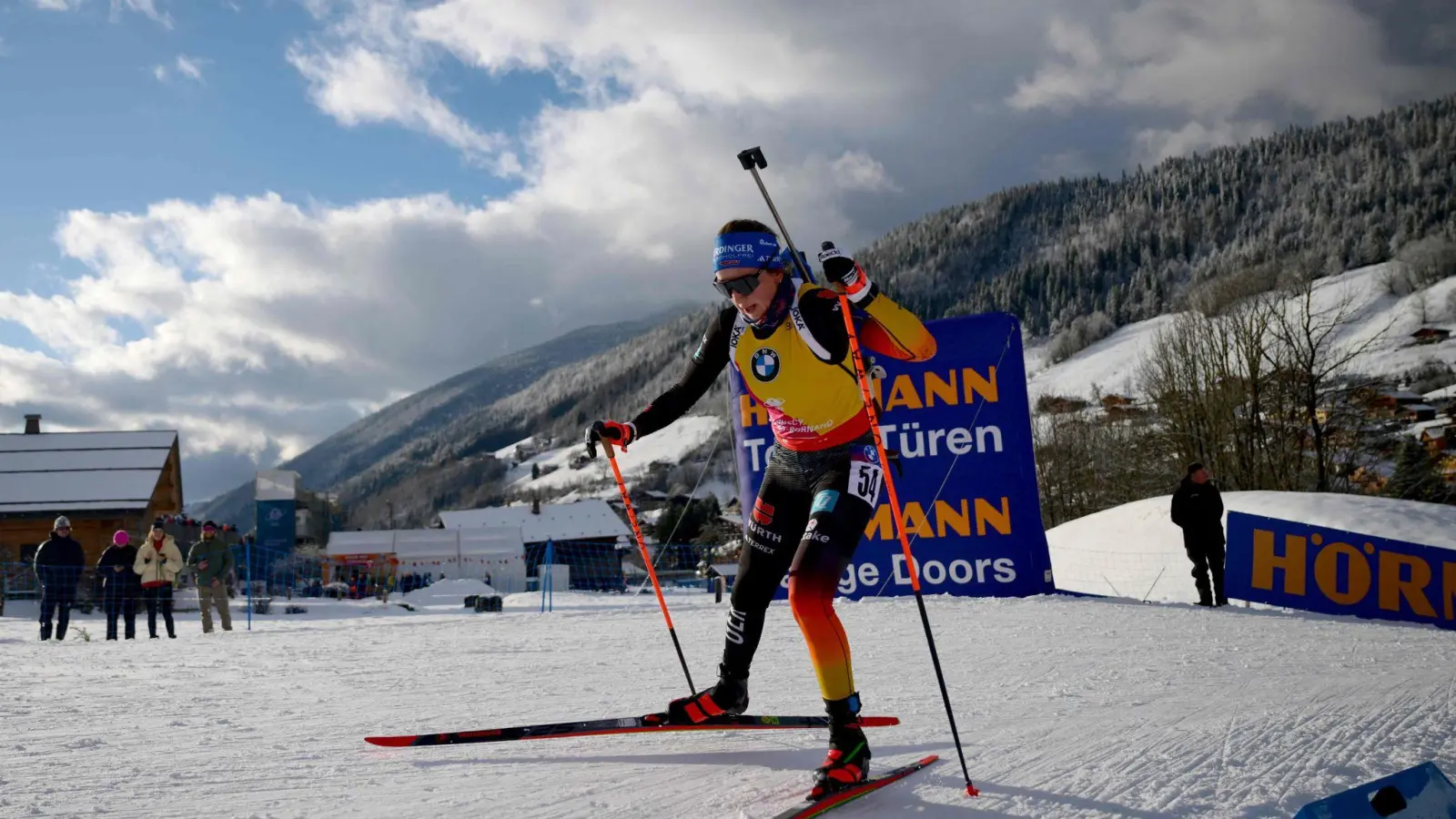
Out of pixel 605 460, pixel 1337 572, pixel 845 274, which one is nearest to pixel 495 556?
pixel 1337 572

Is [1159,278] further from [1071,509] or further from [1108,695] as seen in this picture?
[1108,695]

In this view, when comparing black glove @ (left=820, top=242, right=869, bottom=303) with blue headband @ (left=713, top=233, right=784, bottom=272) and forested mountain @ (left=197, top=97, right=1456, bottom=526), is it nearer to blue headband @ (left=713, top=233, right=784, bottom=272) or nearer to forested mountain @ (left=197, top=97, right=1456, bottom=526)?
blue headband @ (left=713, top=233, right=784, bottom=272)

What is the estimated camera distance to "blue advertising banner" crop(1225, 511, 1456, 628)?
12.3 metres

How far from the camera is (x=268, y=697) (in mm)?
5746

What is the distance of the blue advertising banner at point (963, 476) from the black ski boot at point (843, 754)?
926 cm

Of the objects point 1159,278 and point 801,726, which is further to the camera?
point 1159,278

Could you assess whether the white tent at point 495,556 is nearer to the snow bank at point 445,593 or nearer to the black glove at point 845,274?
the snow bank at point 445,593

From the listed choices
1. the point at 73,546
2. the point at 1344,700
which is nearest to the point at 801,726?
the point at 1344,700

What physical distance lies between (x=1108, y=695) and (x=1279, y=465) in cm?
2856

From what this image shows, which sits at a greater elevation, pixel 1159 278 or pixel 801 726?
pixel 1159 278

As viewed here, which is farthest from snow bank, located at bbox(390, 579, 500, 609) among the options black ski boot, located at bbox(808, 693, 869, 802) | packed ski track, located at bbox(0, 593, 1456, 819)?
black ski boot, located at bbox(808, 693, 869, 802)

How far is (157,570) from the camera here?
13.6m

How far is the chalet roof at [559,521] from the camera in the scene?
6769 cm

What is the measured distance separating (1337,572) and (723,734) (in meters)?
11.3
